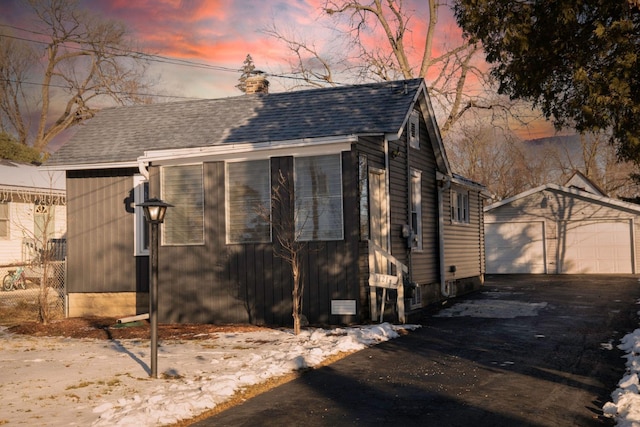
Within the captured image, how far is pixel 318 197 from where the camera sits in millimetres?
13547

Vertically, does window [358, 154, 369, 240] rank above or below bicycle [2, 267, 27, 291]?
above

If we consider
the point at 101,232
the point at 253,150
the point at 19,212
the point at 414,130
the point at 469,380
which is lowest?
the point at 469,380

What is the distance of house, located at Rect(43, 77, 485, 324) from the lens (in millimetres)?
13414

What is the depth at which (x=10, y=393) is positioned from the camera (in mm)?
8133

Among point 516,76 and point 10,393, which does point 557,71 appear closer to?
point 516,76

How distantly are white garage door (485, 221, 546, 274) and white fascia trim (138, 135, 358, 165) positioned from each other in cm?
1992

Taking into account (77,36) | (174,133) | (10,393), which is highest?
(77,36)

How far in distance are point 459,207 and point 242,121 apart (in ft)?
27.6

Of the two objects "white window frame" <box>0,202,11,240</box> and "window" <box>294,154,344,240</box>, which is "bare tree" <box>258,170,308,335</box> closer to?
"window" <box>294,154,344,240</box>

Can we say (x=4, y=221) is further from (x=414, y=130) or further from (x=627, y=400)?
(x=627, y=400)

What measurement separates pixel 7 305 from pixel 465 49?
22.1 m

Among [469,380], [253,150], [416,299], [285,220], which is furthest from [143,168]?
[469,380]

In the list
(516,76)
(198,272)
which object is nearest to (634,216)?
(516,76)

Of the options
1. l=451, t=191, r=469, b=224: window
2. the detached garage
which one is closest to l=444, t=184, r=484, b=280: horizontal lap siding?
l=451, t=191, r=469, b=224: window
